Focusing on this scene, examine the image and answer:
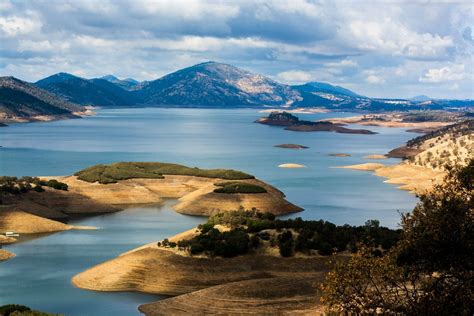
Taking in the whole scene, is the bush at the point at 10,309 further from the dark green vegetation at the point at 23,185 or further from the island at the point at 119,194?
the dark green vegetation at the point at 23,185

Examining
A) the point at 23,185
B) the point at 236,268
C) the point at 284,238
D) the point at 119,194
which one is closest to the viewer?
the point at 236,268

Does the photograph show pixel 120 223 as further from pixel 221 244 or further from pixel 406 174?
pixel 406 174

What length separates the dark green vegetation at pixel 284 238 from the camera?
69500 millimetres

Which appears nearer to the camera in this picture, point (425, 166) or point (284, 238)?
point (284, 238)

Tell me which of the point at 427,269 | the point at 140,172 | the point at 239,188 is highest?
the point at 427,269

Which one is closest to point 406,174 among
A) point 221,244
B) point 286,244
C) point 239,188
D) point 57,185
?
point 239,188

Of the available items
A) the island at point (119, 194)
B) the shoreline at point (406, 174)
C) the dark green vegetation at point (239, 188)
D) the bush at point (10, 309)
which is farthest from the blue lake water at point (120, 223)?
the dark green vegetation at point (239, 188)

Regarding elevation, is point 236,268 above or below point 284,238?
below

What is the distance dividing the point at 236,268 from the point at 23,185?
5573cm

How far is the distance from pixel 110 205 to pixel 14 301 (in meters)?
59.2

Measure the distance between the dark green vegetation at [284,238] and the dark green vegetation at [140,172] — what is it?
59.0 m

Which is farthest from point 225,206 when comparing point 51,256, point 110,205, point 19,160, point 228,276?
point 19,160

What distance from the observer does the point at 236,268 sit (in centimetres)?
6719

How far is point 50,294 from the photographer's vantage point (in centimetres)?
6231
